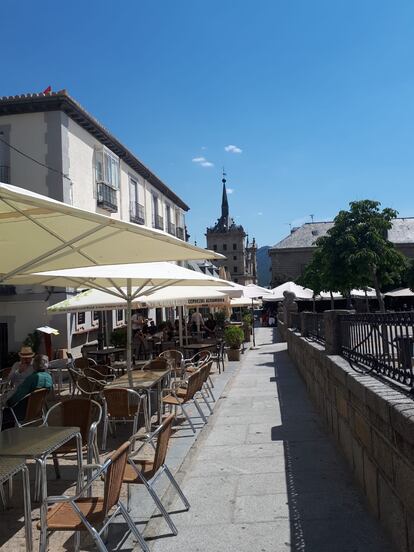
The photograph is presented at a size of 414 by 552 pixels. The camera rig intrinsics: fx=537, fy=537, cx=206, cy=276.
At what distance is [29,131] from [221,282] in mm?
11335

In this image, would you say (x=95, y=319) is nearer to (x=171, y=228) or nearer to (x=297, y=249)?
(x=171, y=228)

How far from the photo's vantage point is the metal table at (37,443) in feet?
12.2

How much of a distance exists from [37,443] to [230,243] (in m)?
115

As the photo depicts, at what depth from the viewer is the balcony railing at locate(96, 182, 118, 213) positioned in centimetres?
2062

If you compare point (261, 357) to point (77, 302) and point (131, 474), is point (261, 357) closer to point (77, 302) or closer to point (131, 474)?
point (77, 302)

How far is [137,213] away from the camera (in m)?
26.7

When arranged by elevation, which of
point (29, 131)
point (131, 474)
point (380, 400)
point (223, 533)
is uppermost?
point (29, 131)

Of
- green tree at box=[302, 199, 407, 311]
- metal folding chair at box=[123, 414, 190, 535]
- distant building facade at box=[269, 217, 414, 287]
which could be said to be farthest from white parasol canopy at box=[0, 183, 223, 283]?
distant building facade at box=[269, 217, 414, 287]

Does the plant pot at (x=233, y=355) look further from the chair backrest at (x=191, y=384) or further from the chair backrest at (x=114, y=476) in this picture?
the chair backrest at (x=114, y=476)

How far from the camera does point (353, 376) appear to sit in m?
4.76

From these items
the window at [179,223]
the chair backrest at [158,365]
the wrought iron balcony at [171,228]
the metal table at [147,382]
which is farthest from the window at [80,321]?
the window at [179,223]

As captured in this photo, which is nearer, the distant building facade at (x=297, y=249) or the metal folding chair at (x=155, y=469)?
the metal folding chair at (x=155, y=469)

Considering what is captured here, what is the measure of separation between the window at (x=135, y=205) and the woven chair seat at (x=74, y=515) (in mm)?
22255

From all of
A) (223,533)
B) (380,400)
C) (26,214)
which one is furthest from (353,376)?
(26,214)
